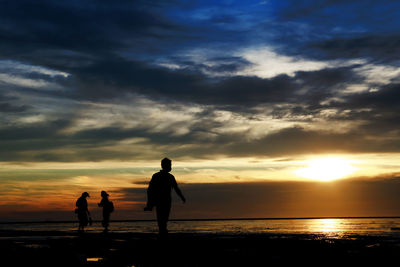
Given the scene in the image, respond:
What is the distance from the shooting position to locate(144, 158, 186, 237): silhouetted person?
12578mm

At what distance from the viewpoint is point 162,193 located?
12555 millimetres

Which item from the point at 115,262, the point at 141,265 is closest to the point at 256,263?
the point at 141,265

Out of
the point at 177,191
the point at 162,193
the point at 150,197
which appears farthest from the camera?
the point at 177,191

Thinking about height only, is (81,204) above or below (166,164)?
below

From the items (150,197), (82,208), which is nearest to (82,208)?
(82,208)

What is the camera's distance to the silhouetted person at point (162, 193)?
41.3 ft

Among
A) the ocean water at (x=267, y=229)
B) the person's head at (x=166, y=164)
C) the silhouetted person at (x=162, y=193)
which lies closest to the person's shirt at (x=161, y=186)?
the silhouetted person at (x=162, y=193)

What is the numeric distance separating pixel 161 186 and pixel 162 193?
191 mm

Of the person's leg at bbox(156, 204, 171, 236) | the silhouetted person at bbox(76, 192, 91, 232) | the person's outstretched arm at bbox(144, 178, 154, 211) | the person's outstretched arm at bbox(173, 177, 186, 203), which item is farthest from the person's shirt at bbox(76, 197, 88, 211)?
the person's outstretched arm at bbox(173, 177, 186, 203)

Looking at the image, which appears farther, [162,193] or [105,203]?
[105,203]

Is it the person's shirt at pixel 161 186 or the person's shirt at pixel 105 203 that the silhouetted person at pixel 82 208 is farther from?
the person's shirt at pixel 161 186

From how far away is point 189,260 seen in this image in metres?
8.99

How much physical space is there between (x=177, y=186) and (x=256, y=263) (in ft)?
16.1

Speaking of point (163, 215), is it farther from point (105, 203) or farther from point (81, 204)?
point (81, 204)
